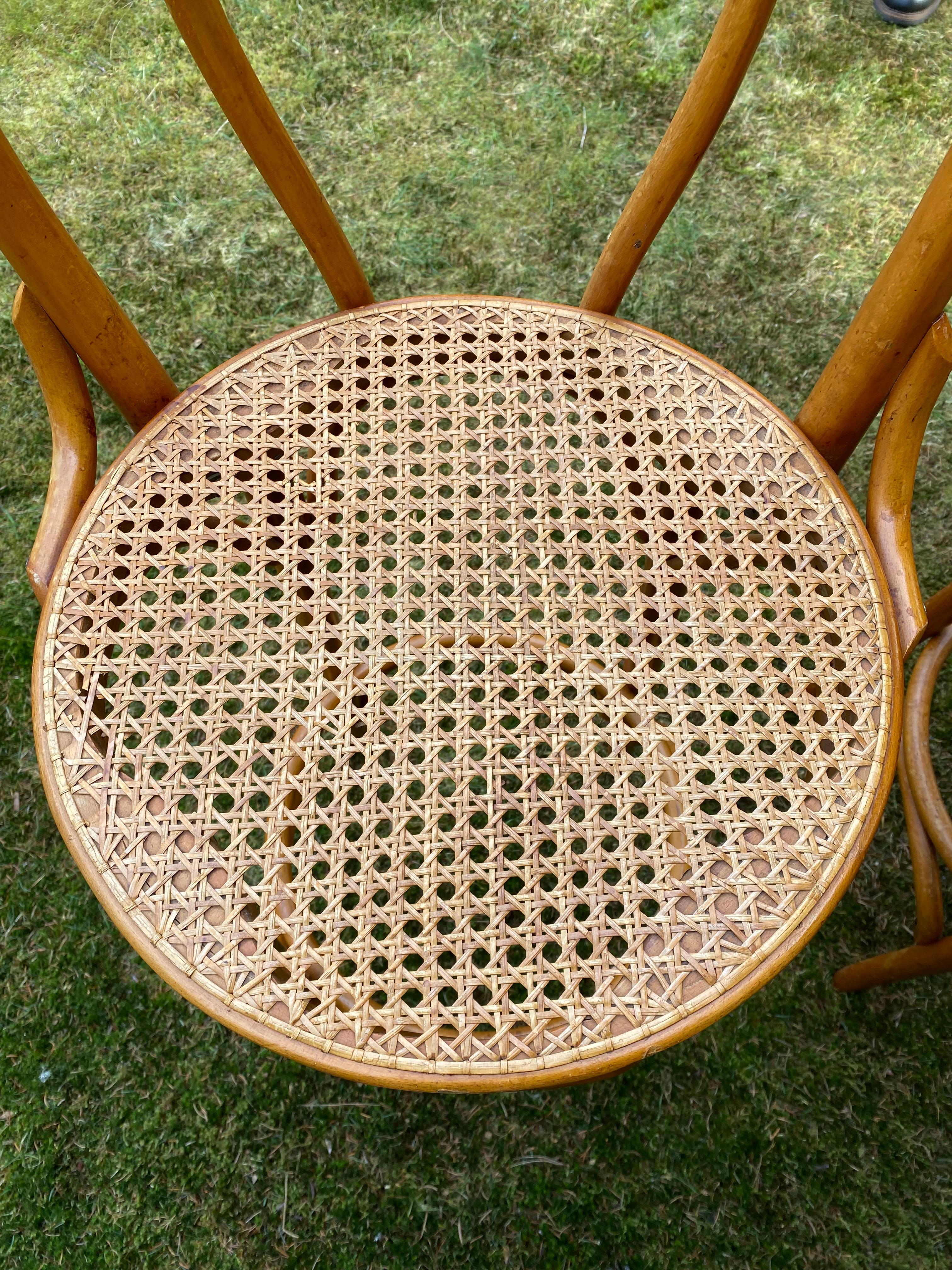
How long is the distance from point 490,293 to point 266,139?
0.74m

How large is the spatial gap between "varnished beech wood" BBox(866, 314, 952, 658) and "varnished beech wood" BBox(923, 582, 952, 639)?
7.2 inches

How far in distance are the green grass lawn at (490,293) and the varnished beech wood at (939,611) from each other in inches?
12.6

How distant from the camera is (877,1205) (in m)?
0.97

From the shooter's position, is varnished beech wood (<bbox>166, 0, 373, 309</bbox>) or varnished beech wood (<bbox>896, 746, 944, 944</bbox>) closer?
varnished beech wood (<bbox>166, 0, 373, 309</bbox>)

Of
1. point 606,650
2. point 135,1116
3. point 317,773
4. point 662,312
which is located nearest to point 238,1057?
point 135,1116

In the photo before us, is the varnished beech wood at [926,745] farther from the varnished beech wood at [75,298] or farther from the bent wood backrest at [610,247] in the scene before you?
the varnished beech wood at [75,298]

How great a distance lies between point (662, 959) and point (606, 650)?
0.80 feet

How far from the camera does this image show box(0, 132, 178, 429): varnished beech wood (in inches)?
26.9

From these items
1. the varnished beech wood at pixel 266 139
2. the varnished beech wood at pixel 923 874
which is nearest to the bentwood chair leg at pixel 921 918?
the varnished beech wood at pixel 923 874

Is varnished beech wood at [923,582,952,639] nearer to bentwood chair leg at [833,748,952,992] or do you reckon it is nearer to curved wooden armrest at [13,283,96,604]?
bentwood chair leg at [833,748,952,992]

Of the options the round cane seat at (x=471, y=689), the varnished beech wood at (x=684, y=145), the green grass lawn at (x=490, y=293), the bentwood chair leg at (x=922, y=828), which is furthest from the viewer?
the green grass lawn at (x=490, y=293)

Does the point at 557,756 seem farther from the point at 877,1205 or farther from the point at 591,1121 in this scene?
the point at 877,1205

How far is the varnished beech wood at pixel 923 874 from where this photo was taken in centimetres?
84

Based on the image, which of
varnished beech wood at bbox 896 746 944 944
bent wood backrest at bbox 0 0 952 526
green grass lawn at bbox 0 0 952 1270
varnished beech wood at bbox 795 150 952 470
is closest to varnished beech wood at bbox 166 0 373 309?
bent wood backrest at bbox 0 0 952 526
